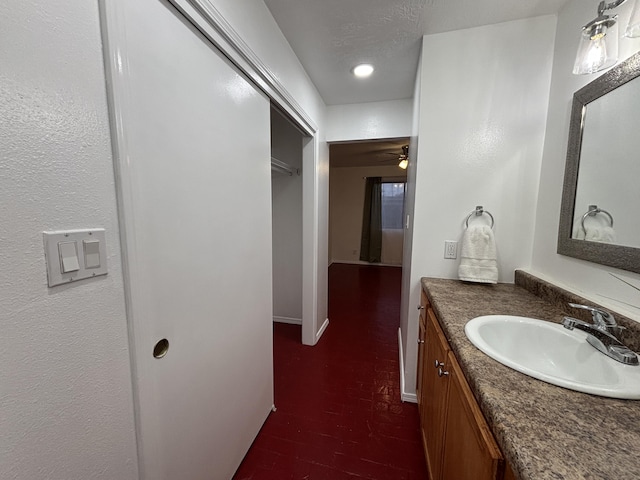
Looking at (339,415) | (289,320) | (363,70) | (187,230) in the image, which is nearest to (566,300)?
(339,415)

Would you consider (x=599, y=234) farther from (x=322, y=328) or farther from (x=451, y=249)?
(x=322, y=328)

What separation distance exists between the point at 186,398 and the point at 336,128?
252cm

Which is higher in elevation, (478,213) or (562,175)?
(562,175)

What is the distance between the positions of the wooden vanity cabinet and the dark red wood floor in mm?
284

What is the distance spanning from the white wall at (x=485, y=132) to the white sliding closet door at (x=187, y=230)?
3.46ft

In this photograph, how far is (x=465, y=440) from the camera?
76 cm

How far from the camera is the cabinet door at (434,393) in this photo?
1.04 m

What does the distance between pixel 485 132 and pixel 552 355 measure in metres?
1.23

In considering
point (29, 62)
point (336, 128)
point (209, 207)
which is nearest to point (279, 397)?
point (209, 207)

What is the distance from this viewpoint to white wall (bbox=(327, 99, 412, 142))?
251 centimetres

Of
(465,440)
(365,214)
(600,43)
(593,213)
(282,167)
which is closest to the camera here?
(465,440)

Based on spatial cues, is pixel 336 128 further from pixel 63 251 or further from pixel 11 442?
pixel 11 442

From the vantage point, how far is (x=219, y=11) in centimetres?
98

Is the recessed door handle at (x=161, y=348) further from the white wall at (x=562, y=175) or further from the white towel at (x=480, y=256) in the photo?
the white wall at (x=562, y=175)
